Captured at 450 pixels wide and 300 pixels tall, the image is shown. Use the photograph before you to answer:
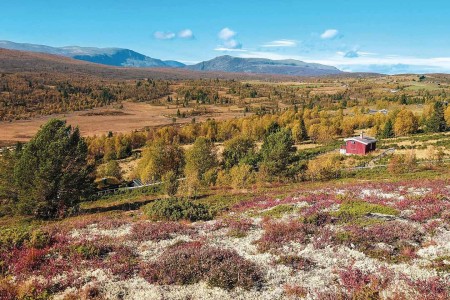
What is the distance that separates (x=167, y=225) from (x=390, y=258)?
12.5m

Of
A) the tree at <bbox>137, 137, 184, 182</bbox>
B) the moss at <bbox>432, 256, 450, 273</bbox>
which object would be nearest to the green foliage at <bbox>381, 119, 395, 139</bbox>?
the tree at <bbox>137, 137, 184, 182</bbox>

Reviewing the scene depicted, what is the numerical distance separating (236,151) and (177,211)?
65.4 m

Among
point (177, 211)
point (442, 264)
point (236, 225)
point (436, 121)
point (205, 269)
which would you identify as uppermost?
point (442, 264)

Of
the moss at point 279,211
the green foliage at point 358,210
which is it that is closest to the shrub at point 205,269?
the moss at point 279,211

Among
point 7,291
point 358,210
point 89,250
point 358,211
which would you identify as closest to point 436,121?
point 358,210

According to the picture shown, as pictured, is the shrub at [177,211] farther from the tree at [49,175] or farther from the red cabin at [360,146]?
the red cabin at [360,146]

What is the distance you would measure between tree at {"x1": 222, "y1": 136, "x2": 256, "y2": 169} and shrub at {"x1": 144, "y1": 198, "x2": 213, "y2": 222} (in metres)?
52.3

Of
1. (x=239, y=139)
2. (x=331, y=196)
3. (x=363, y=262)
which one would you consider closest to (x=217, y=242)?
(x=363, y=262)

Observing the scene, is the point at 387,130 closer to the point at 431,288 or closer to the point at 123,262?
the point at 431,288

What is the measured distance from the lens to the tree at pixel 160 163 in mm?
76875

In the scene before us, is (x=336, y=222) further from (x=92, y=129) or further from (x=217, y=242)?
(x=92, y=129)

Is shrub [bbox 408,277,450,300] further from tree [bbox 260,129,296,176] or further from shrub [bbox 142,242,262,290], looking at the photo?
tree [bbox 260,129,296,176]

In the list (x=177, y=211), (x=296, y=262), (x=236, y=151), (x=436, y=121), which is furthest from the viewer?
(x=436, y=121)

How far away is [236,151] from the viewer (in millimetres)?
90188
